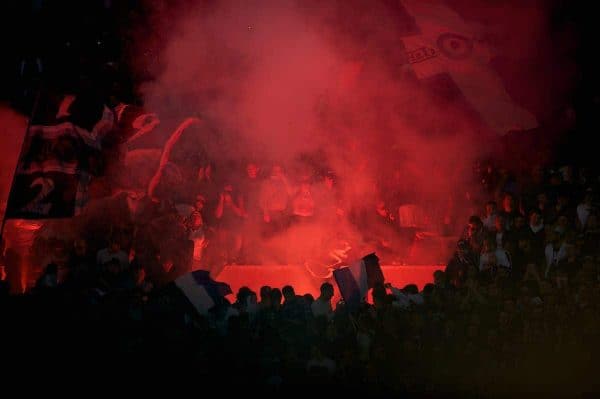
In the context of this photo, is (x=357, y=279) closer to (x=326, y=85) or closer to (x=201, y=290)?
(x=201, y=290)

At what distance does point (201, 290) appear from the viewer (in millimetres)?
5504

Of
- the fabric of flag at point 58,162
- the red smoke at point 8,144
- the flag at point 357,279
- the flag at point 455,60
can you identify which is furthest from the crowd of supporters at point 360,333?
the red smoke at point 8,144

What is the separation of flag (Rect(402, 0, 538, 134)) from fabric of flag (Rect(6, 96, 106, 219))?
4289 mm

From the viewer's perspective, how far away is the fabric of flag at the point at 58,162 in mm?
5957

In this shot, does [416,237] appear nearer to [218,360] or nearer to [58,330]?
[218,360]

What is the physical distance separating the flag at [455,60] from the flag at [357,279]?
365cm

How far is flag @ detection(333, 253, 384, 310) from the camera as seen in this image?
5.68m

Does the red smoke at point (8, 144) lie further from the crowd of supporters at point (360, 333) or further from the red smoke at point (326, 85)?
the crowd of supporters at point (360, 333)

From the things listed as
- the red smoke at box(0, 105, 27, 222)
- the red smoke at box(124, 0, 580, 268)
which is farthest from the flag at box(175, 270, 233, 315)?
the red smoke at box(0, 105, 27, 222)

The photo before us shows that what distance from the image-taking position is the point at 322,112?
9.23 m

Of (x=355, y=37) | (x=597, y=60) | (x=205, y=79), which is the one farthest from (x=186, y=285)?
(x=597, y=60)

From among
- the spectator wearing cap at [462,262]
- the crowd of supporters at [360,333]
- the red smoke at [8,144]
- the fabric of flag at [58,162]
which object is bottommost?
the crowd of supporters at [360,333]

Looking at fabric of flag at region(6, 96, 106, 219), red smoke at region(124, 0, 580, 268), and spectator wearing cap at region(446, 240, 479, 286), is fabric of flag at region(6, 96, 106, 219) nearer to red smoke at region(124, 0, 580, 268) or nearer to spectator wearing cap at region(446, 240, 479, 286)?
red smoke at region(124, 0, 580, 268)

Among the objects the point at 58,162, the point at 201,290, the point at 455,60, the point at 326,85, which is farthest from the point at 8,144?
the point at 455,60
